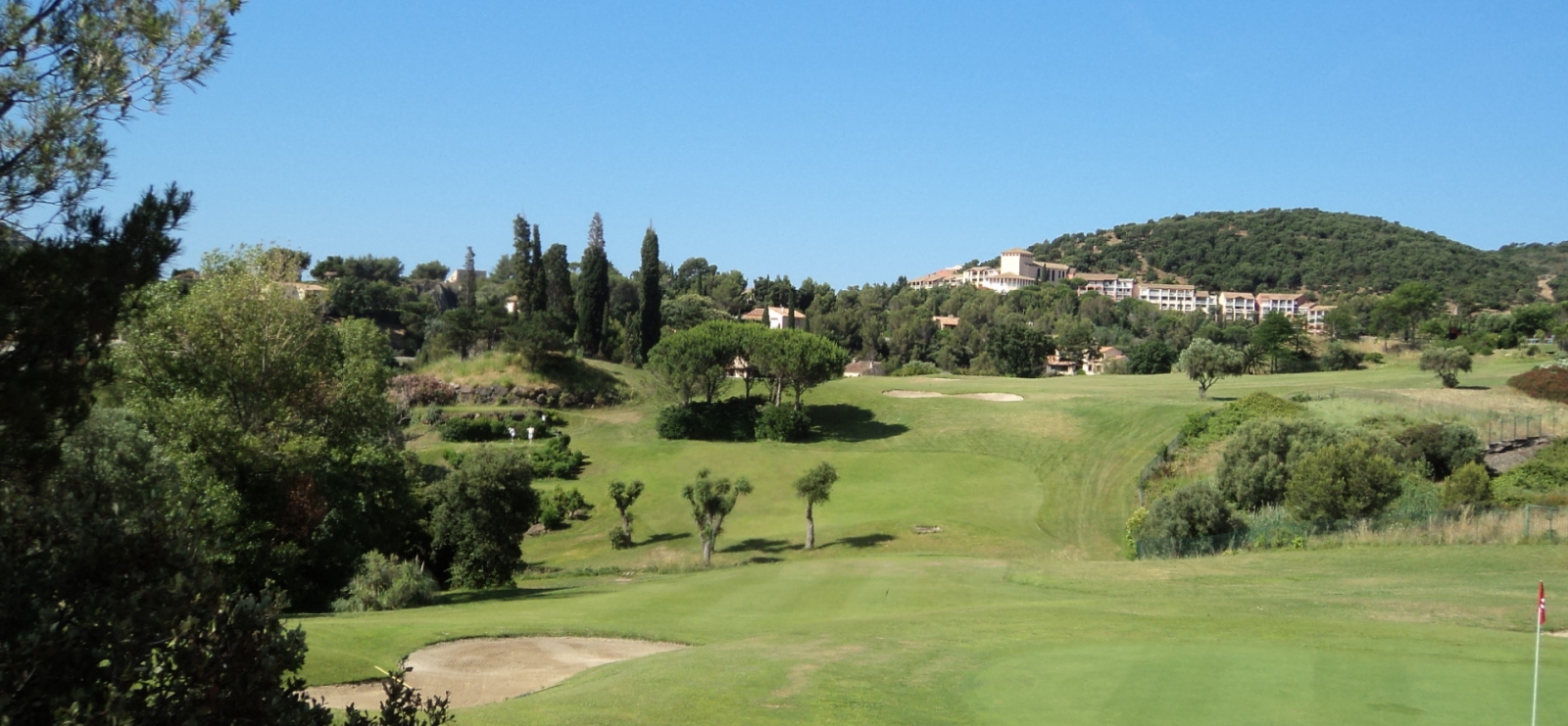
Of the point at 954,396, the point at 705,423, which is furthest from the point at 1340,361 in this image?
the point at 705,423

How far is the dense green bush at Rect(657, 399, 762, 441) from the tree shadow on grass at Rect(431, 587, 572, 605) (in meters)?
32.1

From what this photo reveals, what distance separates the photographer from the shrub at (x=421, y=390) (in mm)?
68562

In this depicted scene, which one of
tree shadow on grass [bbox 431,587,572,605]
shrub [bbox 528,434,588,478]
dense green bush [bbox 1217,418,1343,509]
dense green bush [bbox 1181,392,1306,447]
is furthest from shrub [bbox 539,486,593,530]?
dense green bush [bbox 1181,392,1306,447]

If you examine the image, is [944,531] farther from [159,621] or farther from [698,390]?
[159,621]

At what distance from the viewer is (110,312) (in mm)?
7863

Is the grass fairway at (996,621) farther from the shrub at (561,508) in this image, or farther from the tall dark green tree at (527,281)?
the tall dark green tree at (527,281)

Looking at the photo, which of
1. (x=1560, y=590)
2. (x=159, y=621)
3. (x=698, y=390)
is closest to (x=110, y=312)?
(x=159, y=621)

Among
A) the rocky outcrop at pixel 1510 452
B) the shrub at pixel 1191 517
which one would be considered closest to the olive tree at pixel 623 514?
the shrub at pixel 1191 517

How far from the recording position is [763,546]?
1601 inches

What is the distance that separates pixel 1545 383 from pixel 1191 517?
30.9 metres

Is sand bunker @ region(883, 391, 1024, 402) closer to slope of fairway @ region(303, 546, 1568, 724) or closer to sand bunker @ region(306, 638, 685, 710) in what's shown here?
slope of fairway @ region(303, 546, 1568, 724)

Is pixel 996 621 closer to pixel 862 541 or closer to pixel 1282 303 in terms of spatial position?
pixel 862 541

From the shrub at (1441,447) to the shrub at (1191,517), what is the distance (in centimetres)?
1294

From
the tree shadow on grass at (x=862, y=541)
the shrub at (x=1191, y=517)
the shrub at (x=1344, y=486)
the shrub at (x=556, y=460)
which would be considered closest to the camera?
the shrub at (x=1191, y=517)
